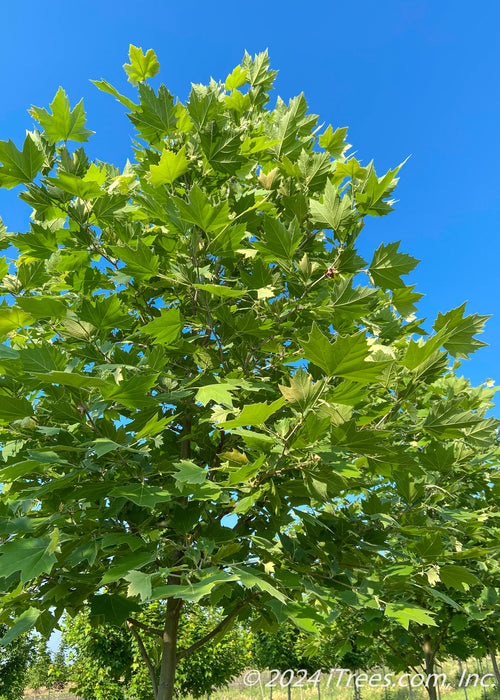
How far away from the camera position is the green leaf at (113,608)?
8.83ft

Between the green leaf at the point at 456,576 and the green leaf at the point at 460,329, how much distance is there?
116cm

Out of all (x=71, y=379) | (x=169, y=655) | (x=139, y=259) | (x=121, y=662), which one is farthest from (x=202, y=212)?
(x=121, y=662)

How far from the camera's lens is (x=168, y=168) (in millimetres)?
2803

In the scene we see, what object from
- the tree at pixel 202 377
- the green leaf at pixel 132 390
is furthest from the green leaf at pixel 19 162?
the green leaf at pixel 132 390

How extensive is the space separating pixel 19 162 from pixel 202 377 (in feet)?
5.06

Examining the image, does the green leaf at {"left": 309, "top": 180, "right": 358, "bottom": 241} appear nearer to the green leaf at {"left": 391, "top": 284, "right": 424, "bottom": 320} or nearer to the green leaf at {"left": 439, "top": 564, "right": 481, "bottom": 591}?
the green leaf at {"left": 391, "top": 284, "right": 424, "bottom": 320}

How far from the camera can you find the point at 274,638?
19.6 metres

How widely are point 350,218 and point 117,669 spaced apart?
17992 millimetres

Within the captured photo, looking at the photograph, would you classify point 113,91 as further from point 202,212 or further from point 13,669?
point 13,669

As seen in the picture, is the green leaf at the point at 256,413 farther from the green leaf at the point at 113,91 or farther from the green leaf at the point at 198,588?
the green leaf at the point at 113,91

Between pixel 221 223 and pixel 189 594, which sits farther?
pixel 221 223

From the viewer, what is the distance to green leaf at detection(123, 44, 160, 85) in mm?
3412

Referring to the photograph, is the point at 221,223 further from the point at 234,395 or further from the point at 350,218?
the point at 234,395

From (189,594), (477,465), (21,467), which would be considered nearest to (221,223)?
(21,467)
